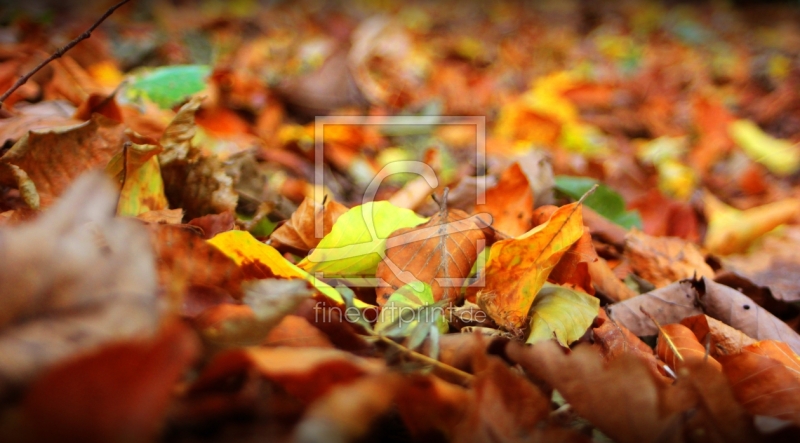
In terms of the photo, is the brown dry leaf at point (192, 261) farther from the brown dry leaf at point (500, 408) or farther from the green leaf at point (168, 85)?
the green leaf at point (168, 85)

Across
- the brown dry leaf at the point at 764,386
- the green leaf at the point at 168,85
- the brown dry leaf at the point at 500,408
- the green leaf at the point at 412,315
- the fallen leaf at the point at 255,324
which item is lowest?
the brown dry leaf at the point at 764,386

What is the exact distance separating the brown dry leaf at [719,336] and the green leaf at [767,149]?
1.68 m

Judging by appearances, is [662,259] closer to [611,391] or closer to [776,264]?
[776,264]

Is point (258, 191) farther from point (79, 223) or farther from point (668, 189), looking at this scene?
point (668, 189)

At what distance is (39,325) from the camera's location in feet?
1.04

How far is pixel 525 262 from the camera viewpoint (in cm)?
60

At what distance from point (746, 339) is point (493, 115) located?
1715 millimetres

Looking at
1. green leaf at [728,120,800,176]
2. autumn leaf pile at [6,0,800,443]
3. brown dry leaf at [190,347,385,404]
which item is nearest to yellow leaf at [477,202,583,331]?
autumn leaf pile at [6,0,800,443]

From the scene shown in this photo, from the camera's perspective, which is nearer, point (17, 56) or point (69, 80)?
point (69, 80)

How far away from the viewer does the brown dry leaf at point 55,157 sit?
2.08ft

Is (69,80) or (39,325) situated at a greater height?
(69,80)

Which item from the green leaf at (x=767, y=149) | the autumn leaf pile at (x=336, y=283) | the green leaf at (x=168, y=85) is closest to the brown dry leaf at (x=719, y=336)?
the autumn leaf pile at (x=336, y=283)

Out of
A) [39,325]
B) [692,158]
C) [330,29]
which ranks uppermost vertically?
[330,29]

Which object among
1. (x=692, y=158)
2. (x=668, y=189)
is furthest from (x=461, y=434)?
(x=692, y=158)
